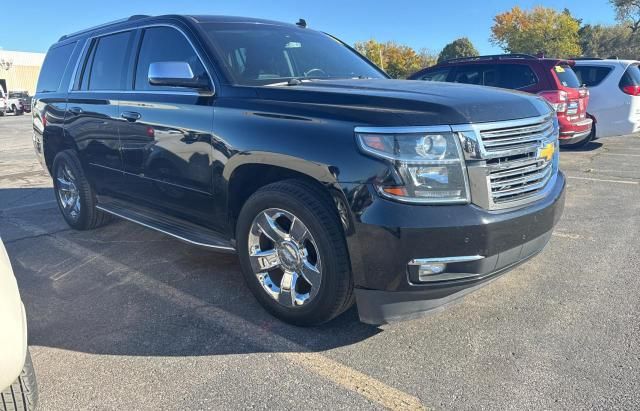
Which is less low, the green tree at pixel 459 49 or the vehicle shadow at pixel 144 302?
the green tree at pixel 459 49

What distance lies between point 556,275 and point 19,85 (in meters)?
64.5

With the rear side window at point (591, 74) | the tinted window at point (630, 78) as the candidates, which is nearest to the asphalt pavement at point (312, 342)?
the tinted window at point (630, 78)

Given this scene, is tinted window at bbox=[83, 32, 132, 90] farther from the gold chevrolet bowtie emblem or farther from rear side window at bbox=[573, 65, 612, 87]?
rear side window at bbox=[573, 65, 612, 87]

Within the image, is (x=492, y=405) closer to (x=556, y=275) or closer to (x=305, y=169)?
(x=305, y=169)

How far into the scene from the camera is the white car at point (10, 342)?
182cm

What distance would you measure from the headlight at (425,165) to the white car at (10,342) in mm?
1658

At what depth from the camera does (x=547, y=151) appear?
301 cm

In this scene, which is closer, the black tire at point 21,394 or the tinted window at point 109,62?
the black tire at point 21,394

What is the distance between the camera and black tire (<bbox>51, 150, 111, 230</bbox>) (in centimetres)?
497

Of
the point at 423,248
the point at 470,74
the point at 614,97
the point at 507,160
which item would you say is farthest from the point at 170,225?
the point at 614,97

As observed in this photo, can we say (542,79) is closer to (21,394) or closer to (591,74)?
(591,74)

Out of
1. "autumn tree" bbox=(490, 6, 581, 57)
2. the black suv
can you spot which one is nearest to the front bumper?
the black suv

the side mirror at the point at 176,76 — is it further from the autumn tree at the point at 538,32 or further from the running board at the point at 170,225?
the autumn tree at the point at 538,32

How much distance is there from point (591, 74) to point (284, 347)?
10142 millimetres
